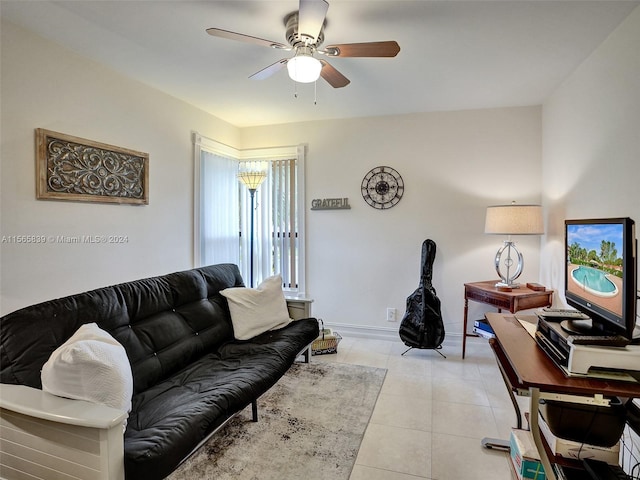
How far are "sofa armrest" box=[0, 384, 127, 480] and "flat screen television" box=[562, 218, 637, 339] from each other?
1802 millimetres

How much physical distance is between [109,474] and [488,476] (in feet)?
5.66

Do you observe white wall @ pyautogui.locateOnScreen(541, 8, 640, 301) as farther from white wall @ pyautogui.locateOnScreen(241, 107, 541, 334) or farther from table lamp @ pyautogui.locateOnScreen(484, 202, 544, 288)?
white wall @ pyautogui.locateOnScreen(241, 107, 541, 334)

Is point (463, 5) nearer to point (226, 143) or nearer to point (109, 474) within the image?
point (109, 474)

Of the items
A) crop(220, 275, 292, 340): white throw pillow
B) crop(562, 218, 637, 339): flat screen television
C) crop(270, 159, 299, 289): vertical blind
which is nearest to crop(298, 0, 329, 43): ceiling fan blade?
crop(562, 218, 637, 339): flat screen television

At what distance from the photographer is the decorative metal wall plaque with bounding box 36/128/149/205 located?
213cm

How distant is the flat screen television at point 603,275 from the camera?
1.22 metres

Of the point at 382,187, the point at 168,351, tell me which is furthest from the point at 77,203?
the point at 382,187

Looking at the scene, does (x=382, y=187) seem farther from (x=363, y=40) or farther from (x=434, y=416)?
(x=434, y=416)

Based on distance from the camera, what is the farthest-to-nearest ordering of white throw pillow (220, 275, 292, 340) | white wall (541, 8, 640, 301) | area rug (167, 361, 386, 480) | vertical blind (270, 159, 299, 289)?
vertical blind (270, 159, 299, 289)
white throw pillow (220, 275, 292, 340)
white wall (541, 8, 640, 301)
area rug (167, 361, 386, 480)

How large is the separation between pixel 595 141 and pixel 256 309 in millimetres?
2697

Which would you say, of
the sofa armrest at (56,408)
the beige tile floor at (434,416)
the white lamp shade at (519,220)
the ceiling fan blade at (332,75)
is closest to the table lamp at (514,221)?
the white lamp shade at (519,220)

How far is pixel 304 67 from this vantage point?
186 cm

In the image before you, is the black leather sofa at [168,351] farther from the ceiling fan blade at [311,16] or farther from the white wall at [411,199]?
the ceiling fan blade at [311,16]

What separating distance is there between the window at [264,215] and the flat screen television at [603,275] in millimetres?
2777
